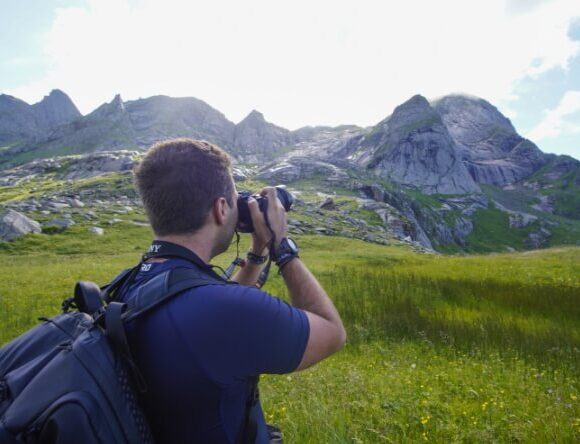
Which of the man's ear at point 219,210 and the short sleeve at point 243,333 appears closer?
the short sleeve at point 243,333

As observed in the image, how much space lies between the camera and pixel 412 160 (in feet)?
555

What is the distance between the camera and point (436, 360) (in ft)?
28.2

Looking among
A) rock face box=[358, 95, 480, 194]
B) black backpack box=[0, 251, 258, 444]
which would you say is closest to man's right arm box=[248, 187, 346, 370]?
black backpack box=[0, 251, 258, 444]

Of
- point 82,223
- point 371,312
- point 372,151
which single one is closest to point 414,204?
point 372,151

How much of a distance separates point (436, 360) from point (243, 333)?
7609 millimetres

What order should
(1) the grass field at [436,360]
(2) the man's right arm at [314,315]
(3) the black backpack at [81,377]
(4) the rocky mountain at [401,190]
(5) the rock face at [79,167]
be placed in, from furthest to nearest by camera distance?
(5) the rock face at [79,167], (4) the rocky mountain at [401,190], (1) the grass field at [436,360], (2) the man's right arm at [314,315], (3) the black backpack at [81,377]

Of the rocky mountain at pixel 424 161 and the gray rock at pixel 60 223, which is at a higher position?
the rocky mountain at pixel 424 161

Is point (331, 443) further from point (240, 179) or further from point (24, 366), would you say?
point (240, 179)

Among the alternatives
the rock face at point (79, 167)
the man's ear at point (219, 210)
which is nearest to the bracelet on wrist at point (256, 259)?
the man's ear at point (219, 210)

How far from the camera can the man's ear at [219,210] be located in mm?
2816

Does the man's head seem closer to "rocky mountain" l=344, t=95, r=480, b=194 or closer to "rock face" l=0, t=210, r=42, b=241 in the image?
"rock face" l=0, t=210, r=42, b=241

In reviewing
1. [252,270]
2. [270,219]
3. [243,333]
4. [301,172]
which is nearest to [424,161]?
[301,172]

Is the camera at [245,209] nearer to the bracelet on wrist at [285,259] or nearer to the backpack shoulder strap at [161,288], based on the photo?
the bracelet on wrist at [285,259]

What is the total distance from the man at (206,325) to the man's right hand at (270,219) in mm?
257
